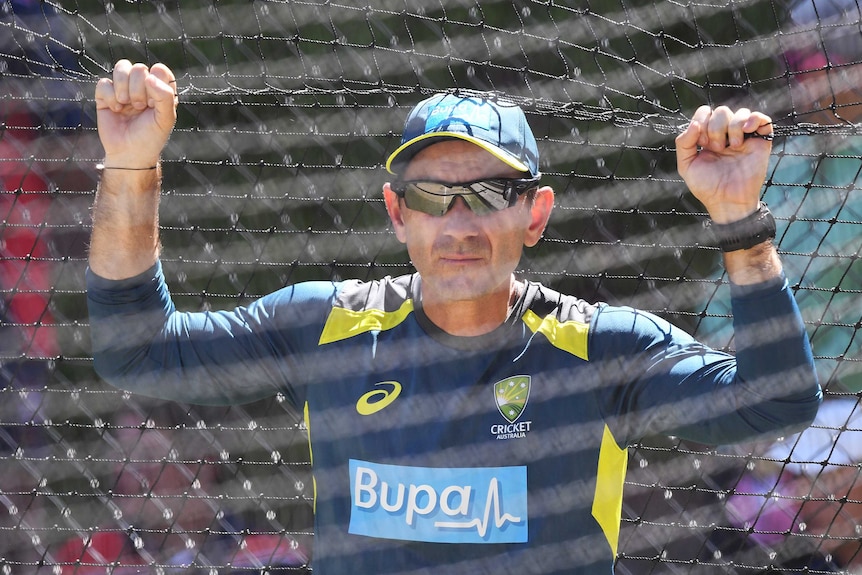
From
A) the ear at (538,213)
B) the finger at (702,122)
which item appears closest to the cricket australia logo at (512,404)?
the ear at (538,213)

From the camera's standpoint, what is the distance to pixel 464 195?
1.74 metres

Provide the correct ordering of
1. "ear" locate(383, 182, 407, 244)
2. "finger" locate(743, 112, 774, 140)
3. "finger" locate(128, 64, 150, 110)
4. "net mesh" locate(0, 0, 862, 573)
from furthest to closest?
1. "net mesh" locate(0, 0, 862, 573)
2. "ear" locate(383, 182, 407, 244)
3. "finger" locate(128, 64, 150, 110)
4. "finger" locate(743, 112, 774, 140)

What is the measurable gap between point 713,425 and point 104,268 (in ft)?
3.39

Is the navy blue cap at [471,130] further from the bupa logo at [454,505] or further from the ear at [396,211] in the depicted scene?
the bupa logo at [454,505]

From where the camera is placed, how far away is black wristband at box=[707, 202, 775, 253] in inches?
62.6

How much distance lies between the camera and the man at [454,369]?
1724mm

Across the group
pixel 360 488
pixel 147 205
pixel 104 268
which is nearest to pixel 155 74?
pixel 147 205

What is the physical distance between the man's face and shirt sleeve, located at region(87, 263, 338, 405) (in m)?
0.22

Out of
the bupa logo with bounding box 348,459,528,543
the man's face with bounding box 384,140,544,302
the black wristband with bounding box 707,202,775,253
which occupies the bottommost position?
the bupa logo with bounding box 348,459,528,543

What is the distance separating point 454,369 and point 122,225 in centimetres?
60

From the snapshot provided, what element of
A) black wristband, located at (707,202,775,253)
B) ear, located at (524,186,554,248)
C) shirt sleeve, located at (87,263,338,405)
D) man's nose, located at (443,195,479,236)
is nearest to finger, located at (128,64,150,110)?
shirt sleeve, located at (87,263,338,405)

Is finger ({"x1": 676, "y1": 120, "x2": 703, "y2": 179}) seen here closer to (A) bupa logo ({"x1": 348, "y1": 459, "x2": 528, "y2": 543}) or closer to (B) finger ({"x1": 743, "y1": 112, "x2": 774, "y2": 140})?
(B) finger ({"x1": 743, "y1": 112, "x2": 774, "y2": 140})

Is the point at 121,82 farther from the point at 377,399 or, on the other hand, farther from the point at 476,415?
the point at 476,415

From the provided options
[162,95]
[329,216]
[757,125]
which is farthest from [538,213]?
[329,216]
